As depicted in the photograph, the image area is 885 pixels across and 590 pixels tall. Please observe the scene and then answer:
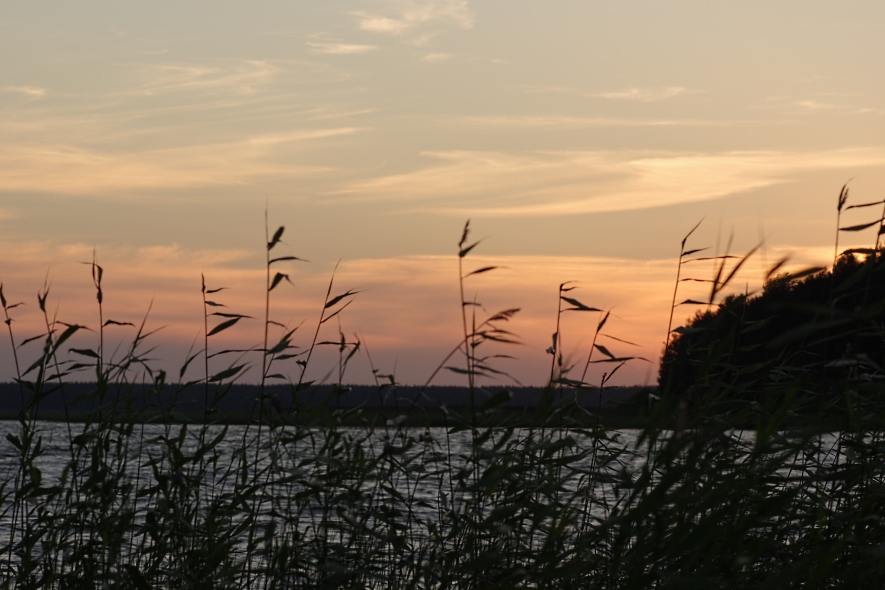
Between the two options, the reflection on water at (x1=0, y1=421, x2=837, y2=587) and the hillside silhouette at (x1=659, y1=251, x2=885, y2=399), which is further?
the reflection on water at (x1=0, y1=421, x2=837, y2=587)

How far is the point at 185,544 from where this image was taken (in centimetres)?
468

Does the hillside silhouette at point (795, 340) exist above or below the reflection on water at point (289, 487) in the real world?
above

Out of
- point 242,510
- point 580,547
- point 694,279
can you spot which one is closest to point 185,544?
point 242,510

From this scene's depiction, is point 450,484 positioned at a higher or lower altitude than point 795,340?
lower

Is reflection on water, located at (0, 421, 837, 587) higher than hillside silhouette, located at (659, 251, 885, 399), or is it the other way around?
hillside silhouette, located at (659, 251, 885, 399)

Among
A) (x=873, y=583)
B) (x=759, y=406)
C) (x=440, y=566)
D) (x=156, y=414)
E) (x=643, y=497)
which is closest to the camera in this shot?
(x=643, y=497)

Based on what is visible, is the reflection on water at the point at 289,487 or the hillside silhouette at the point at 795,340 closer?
the hillside silhouette at the point at 795,340

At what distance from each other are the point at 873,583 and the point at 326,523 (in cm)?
253

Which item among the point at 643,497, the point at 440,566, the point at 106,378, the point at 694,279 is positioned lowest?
the point at 440,566

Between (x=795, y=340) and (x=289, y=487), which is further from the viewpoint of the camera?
(x=795, y=340)

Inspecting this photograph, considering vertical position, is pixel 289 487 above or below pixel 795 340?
below

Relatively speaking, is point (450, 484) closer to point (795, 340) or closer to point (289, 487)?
point (289, 487)

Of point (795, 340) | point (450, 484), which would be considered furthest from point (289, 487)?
point (795, 340)

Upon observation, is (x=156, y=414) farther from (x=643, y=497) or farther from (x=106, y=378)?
(x=643, y=497)
